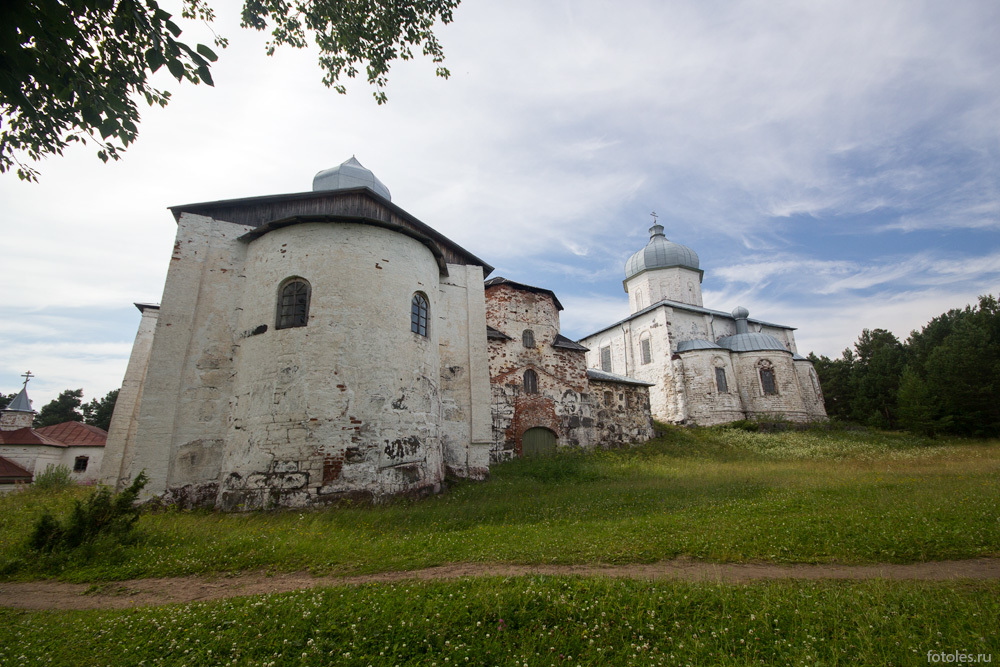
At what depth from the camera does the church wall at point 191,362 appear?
10414mm

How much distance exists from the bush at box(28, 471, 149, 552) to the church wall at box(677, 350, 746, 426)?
26.7 metres

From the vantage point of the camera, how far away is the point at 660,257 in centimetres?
3444

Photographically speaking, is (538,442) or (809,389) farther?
(809,389)

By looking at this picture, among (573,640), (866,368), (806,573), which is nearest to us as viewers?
(573,640)

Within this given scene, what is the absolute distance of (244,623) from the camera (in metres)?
4.23

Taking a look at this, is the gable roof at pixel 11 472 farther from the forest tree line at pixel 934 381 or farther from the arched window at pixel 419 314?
the forest tree line at pixel 934 381

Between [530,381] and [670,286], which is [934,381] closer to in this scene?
[670,286]

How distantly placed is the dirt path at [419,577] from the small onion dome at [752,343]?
24994 millimetres

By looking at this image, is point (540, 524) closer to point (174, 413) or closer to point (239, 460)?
point (239, 460)

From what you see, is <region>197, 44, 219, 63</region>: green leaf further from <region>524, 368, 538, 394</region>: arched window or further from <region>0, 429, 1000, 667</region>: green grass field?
<region>524, 368, 538, 394</region>: arched window

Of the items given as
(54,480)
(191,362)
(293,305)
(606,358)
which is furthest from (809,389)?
(54,480)

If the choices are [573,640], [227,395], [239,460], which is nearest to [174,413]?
[227,395]

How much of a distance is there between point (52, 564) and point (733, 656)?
27.9ft

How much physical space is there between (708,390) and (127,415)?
90.3 feet
